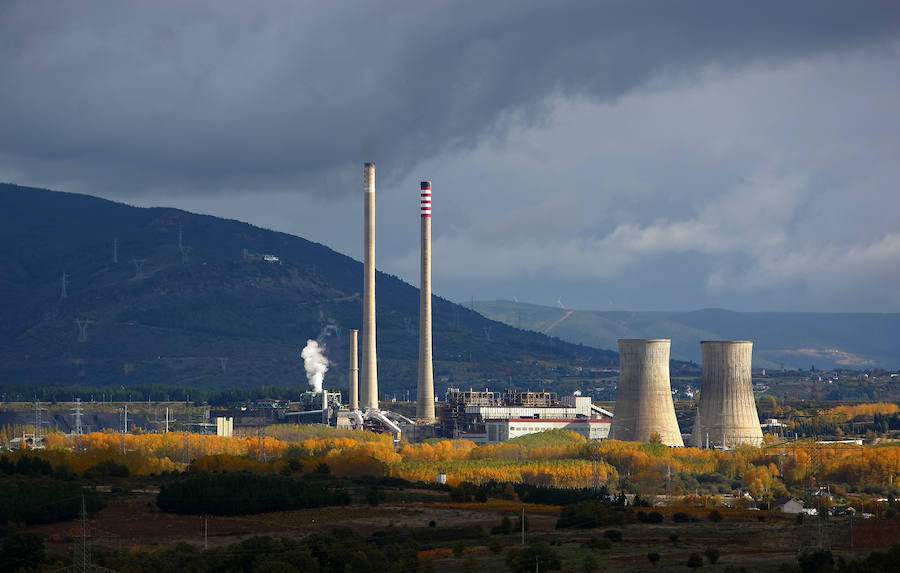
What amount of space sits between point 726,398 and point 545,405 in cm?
4521

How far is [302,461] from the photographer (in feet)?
405

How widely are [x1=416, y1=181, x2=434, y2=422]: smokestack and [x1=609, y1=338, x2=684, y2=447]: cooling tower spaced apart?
28577mm

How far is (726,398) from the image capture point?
134500 millimetres

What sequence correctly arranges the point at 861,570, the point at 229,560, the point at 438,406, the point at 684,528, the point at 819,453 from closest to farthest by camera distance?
the point at 861,570 → the point at 229,560 → the point at 684,528 → the point at 819,453 → the point at 438,406

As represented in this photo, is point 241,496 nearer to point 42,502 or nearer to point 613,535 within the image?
point 42,502

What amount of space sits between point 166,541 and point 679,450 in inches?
2587

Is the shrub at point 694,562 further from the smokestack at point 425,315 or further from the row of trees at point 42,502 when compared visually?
the smokestack at point 425,315

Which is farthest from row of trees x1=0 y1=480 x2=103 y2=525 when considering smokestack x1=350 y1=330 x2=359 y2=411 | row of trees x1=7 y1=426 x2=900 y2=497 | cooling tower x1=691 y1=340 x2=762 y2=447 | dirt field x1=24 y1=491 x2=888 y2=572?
smokestack x1=350 y1=330 x2=359 y2=411

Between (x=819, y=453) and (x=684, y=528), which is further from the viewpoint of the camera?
(x=819, y=453)

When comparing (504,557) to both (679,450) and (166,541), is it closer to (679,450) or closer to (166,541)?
(166,541)

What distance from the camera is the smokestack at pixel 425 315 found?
162 meters

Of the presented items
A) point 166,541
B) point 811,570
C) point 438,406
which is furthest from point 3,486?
point 438,406

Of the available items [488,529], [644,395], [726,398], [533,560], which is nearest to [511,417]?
[644,395]

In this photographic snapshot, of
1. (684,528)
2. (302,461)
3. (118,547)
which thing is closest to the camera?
(118,547)
